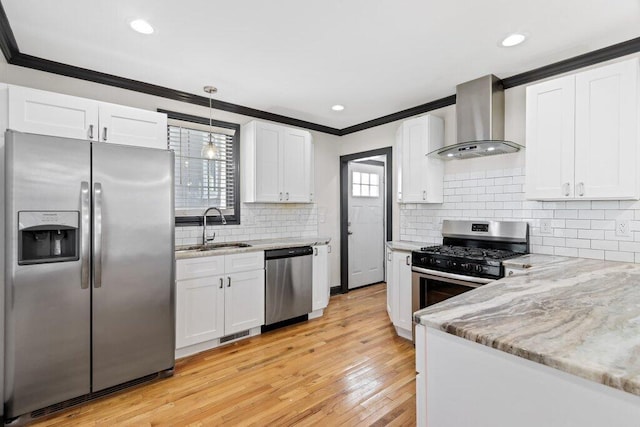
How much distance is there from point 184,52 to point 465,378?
2.75 meters

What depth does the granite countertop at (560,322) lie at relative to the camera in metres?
0.79

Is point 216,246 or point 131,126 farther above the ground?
point 131,126

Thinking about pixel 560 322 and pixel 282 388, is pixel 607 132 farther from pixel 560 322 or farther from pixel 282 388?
pixel 282 388

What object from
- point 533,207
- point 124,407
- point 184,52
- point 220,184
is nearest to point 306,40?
point 184,52

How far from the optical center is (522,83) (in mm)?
2902

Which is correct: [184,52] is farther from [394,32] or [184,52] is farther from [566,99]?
[566,99]

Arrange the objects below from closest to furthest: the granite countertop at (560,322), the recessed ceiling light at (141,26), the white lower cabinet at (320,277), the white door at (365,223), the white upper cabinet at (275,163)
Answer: the granite countertop at (560,322), the recessed ceiling light at (141,26), the white upper cabinet at (275,163), the white lower cabinet at (320,277), the white door at (365,223)

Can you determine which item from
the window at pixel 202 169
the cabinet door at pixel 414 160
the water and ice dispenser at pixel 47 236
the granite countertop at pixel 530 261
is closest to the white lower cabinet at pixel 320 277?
the window at pixel 202 169

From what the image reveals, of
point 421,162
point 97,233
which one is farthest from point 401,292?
point 97,233

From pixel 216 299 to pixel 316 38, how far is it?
2.36 metres

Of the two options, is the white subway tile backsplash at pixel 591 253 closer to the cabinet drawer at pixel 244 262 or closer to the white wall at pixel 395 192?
the white wall at pixel 395 192

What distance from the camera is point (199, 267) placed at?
2.87m

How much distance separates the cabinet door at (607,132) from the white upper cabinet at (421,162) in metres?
1.26

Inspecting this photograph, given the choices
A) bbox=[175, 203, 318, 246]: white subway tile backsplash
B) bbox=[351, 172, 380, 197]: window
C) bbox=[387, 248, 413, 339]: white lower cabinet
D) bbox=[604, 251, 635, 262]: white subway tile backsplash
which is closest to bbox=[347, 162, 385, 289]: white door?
bbox=[351, 172, 380, 197]: window
